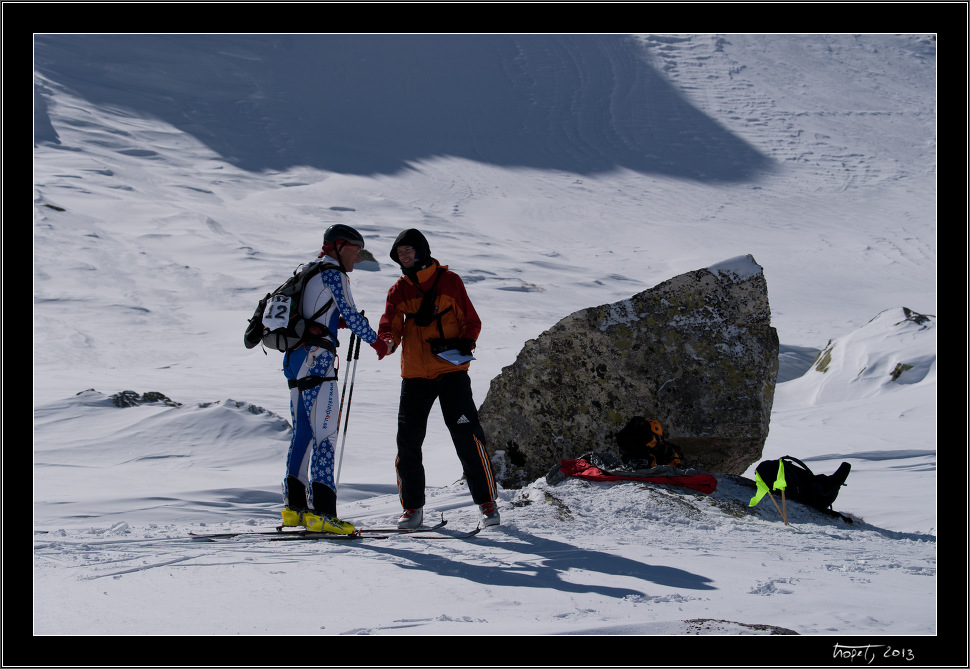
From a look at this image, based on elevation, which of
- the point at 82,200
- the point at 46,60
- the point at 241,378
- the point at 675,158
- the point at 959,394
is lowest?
the point at 241,378

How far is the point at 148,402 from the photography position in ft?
32.4

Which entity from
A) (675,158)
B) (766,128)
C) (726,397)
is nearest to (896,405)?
(726,397)

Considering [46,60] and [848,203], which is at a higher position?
[46,60]

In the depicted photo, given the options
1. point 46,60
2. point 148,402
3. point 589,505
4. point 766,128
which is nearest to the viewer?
point 589,505

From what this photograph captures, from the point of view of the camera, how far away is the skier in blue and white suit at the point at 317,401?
4.71 meters

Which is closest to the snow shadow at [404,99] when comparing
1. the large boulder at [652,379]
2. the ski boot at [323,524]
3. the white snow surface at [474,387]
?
the white snow surface at [474,387]

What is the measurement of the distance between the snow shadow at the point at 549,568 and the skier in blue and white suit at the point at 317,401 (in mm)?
464

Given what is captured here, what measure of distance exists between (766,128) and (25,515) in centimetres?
6455

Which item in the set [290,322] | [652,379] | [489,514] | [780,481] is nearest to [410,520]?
[489,514]

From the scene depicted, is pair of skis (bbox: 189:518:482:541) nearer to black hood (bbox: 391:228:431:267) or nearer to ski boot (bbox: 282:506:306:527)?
ski boot (bbox: 282:506:306:527)

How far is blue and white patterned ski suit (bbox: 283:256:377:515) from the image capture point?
472 cm

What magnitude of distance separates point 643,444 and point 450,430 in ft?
Result: 4.55

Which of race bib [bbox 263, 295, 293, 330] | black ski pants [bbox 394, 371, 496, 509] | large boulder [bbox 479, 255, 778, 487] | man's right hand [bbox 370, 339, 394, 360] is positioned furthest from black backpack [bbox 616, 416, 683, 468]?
race bib [bbox 263, 295, 293, 330]

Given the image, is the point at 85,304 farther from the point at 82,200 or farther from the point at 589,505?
the point at 589,505
